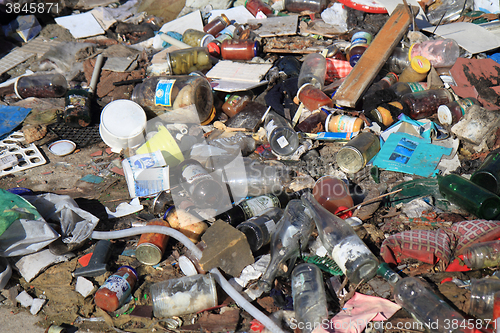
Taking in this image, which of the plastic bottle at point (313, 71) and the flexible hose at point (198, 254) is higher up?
the plastic bottle at point (313, 71)

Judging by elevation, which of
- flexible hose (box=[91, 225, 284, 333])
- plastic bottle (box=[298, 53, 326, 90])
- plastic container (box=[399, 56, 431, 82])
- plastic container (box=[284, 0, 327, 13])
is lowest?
flexible hose (box=[91, 225, 284, 333])

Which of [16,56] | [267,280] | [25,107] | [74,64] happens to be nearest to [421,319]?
[267,280]

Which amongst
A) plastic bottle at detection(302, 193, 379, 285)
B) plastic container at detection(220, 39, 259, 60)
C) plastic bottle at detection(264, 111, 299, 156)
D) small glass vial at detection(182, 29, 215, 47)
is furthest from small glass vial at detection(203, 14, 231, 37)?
plastic bottle at detection(302, 193, 379, 285)

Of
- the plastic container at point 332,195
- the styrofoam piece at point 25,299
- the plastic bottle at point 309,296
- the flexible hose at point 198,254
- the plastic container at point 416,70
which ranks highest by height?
the plastic container at point 416,70

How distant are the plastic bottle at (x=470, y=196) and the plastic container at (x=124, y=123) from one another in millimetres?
2686

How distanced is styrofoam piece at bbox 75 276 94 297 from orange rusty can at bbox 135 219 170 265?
0.35 meters

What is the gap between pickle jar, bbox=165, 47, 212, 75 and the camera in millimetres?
4297

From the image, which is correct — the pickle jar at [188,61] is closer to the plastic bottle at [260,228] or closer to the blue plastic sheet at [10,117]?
the blue plastic sheet at [10,117]

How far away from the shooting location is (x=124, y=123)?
3348 mm

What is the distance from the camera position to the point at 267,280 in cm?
220

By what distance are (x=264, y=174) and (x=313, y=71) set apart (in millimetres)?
1586

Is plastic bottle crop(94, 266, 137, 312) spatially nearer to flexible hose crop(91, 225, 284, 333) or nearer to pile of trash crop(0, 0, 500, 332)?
pile of trash crop(0, 0, 500, 332)

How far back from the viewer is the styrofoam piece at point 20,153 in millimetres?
3460

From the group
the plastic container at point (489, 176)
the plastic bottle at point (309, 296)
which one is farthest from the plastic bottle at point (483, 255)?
the plastic bottle at point (309, 296)
